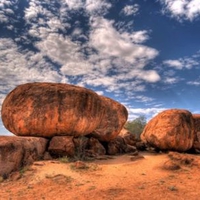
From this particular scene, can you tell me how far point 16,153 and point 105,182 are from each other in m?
4.39

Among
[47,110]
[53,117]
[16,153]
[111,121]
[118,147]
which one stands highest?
[47,110]

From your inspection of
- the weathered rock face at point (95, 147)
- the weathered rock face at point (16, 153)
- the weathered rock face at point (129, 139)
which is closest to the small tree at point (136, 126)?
the weathered rock face at point (129, 139)

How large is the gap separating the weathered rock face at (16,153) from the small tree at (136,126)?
64.8 ft

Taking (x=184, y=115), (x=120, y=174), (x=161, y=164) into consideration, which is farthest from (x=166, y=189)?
(x=184, y=115)

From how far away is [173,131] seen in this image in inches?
727

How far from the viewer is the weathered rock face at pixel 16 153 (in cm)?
1197

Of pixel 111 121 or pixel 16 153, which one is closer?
pixel 16 153

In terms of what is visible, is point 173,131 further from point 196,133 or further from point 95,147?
point 95,147

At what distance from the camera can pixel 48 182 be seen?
37.4 ft

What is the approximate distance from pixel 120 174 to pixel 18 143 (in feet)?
17.2

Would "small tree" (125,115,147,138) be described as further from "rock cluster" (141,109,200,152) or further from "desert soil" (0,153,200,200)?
"desert soil" (0,153,200,200)

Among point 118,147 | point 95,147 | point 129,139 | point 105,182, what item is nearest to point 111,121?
point 118,147

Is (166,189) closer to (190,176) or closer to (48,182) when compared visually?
(190,176)

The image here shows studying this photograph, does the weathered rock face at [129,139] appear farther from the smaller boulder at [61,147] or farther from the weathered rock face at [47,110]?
the smaller boulder at [61,147]
